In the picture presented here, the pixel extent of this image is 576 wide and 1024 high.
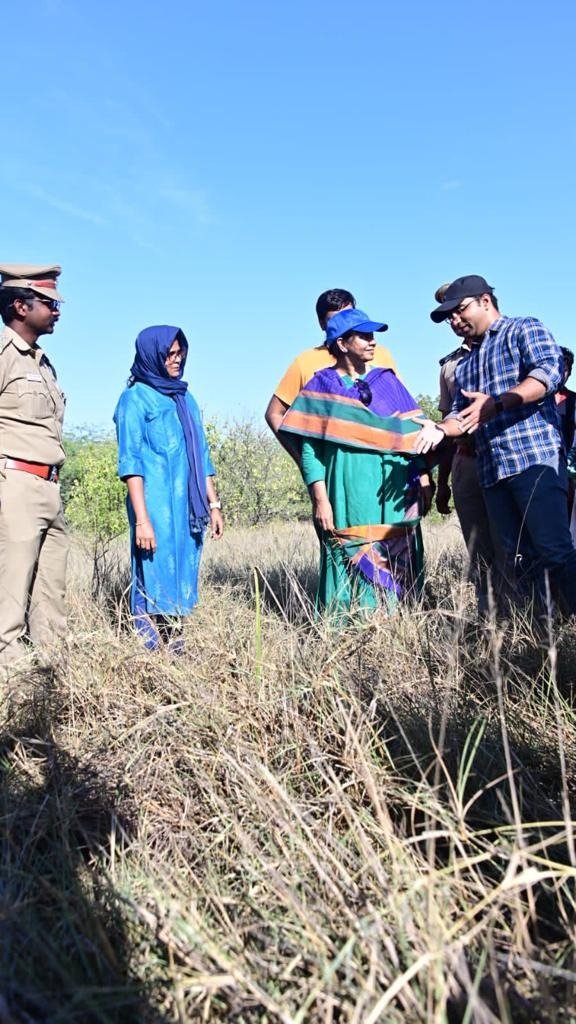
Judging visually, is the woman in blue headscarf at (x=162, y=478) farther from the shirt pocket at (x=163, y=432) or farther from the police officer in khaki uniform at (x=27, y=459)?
the police officer in khaki uniform at (x=27, y=459)

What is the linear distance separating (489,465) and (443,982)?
2854mm

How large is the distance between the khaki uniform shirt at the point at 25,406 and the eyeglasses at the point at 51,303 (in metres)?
0.21

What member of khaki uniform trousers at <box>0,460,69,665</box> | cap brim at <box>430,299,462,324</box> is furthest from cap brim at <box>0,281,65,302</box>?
cap brim at <box>430,299,462,324</box>

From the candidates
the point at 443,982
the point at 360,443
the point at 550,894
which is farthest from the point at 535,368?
the point at 443,982

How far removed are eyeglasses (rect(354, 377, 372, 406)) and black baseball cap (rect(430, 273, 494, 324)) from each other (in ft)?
1.65

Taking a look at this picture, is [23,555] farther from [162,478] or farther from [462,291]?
[462,291]

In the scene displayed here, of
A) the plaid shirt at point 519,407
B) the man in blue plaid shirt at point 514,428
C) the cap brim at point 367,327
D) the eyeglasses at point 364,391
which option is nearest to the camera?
the man in blue plaid shirt at point 514,428

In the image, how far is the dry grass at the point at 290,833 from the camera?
54.1 inches

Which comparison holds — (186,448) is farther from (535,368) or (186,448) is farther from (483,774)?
(483,774)

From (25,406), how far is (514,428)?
2.39 metres

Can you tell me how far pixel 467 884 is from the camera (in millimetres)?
1574

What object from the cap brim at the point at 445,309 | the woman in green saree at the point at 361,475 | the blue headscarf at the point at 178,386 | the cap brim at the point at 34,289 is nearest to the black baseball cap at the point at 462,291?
the cap brim at the point at 445,309

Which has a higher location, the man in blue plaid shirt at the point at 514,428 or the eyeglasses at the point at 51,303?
the eyeglasses at the point at 51,303

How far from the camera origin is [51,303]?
12.8 ft
